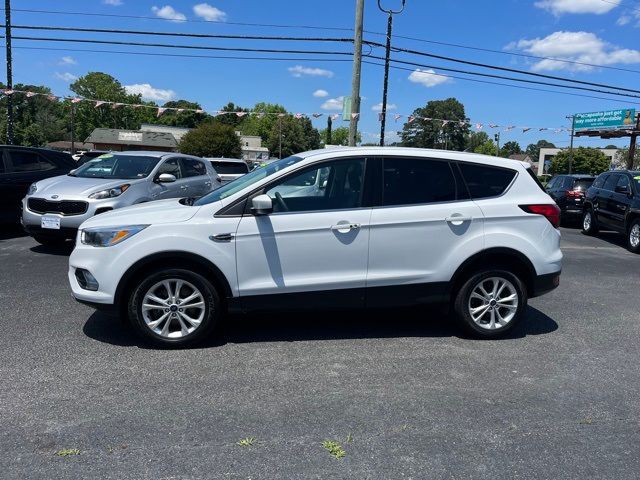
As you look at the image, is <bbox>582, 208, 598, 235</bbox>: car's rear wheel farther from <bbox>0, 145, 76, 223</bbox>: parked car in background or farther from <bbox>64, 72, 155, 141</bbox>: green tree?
<bbox>64, 72, 155, 141</bbox>: green tree

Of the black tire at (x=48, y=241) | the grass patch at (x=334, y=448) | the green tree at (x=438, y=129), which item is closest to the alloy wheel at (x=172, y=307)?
the grass patch at (x=334, y=448)

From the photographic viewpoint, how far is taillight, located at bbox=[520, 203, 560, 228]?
4.93m

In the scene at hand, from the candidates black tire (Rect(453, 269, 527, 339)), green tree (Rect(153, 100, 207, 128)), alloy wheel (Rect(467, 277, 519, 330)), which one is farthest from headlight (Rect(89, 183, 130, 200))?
green tree (Rect(153, 100, 207, 128))

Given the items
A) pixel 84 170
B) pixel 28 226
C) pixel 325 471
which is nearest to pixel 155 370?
pixel 325 471

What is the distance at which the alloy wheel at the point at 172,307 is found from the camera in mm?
4402

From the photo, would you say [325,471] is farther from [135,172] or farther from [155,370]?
[135,172]

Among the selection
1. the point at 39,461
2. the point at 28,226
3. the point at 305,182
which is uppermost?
the point at 305,182

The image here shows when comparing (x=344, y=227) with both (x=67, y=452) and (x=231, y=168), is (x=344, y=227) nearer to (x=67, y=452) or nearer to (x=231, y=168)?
(x=67, y=452)

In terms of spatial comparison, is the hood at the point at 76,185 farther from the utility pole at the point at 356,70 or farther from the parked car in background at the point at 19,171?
the utility pole at the point at 356,70

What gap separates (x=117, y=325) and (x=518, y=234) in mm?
3946

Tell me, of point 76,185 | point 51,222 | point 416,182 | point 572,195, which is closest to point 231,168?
point 76,185

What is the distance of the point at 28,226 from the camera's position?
8.17 m

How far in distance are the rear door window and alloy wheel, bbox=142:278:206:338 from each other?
1.88 metres

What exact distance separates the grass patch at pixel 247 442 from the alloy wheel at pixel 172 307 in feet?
5.07
